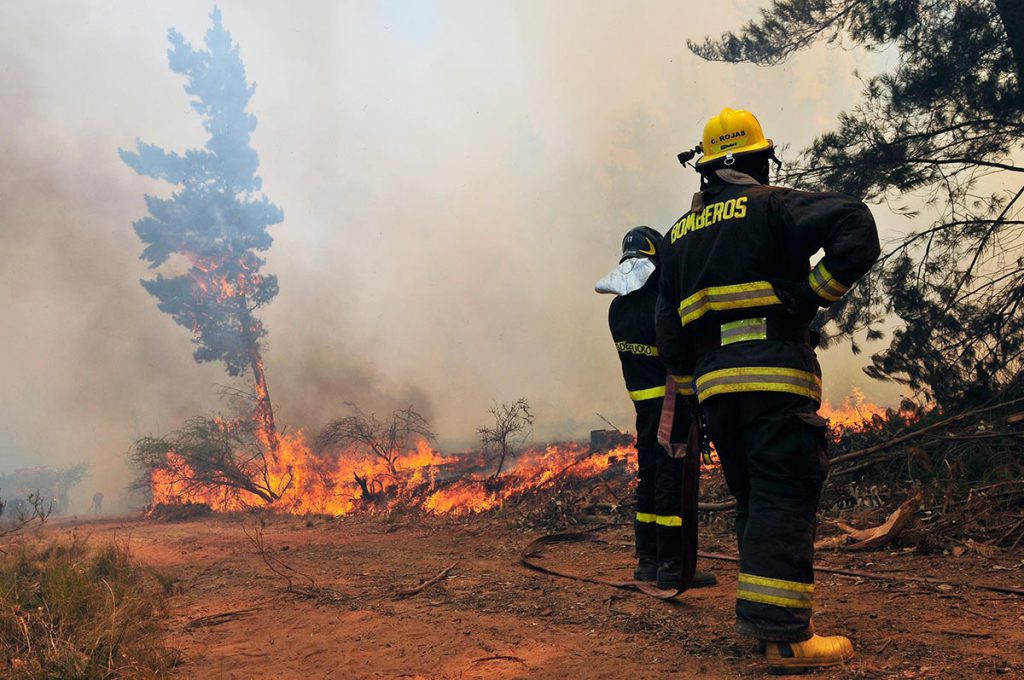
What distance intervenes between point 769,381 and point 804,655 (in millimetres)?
1068

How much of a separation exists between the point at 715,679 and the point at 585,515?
4.69 metres

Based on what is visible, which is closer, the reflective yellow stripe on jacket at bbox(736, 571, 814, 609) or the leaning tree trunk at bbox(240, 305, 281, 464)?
the reflective yellow stripe on jacket at bbox(736, 571, 814, 609)

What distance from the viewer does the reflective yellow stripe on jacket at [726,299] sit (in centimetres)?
284

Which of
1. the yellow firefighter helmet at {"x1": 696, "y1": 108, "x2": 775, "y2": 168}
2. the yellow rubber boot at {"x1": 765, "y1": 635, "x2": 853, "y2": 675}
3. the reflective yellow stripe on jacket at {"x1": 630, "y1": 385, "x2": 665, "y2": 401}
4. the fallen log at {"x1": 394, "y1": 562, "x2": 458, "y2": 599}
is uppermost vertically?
the yellow firefighter helmet at {"x1": 696, "y1": 108, "x2": 775, "y2": 168}

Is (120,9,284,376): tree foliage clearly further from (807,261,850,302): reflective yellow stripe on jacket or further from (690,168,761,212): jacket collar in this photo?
(807,261,850,302): reflective yellow stripe on jacket

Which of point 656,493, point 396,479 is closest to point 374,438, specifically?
point 396,479

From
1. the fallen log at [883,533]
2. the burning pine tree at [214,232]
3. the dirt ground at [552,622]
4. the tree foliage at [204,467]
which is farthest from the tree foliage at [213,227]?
the fallen log at [883,533]

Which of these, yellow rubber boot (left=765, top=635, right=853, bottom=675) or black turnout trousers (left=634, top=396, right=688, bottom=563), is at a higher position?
black turnout trousers (left=634, top=396, right=688, bottom=563)

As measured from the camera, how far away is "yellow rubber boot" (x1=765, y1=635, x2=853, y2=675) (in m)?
2.59

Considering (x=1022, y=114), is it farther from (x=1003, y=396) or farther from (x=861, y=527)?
(x=861, y=527)

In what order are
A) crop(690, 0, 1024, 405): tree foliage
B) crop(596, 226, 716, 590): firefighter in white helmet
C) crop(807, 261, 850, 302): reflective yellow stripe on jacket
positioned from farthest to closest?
crop(690, 0, 1024, 405): tree foliage < crop(596, 226, 716, 590): firefighter in white helmet < crop(807, 261, 850, 302): reflective yellow stripe on jacket

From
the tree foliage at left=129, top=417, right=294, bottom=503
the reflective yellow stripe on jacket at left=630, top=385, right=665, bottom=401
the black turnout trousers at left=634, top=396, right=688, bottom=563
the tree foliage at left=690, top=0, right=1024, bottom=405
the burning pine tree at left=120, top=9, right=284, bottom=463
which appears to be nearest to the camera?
the black turnout trousers at left=634, top=396, right=688, bottom=563

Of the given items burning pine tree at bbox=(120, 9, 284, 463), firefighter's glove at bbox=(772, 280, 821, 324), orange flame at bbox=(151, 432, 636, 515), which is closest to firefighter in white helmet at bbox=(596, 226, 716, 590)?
firefighter's glove at bbox=(772, 280, 821, 324)

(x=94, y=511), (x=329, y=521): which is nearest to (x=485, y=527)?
(x=329, y=521)
